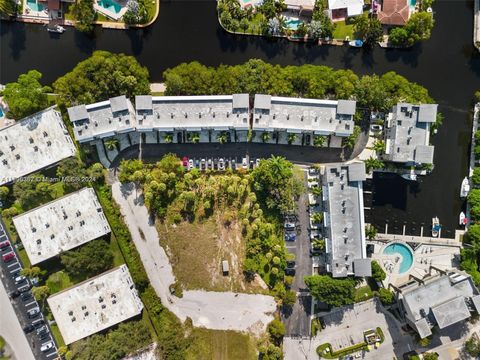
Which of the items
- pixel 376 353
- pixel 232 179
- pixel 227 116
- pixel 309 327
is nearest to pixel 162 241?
pixel 232 179

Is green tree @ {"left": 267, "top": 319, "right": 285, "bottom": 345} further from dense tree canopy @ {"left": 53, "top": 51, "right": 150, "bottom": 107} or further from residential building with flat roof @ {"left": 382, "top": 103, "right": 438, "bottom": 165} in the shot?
dense tree canopy @ {"left": 53, "top": 51, "right": 150, "bottom": 107}

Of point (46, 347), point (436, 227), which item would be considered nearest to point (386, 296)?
point (436, 227)

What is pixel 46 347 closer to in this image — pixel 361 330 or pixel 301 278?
pixel 301 278

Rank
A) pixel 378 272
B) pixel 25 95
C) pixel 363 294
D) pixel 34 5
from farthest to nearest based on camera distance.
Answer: pixel 34 5 → pixel 363 294 → pixel 378 272 → pixel 25 95

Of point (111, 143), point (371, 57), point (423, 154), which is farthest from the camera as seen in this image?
point (371, 57)

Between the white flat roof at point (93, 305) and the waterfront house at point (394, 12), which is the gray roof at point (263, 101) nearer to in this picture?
the waterfront house at point (394, 12)

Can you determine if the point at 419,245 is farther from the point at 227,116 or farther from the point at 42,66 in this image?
the point at 42,66
